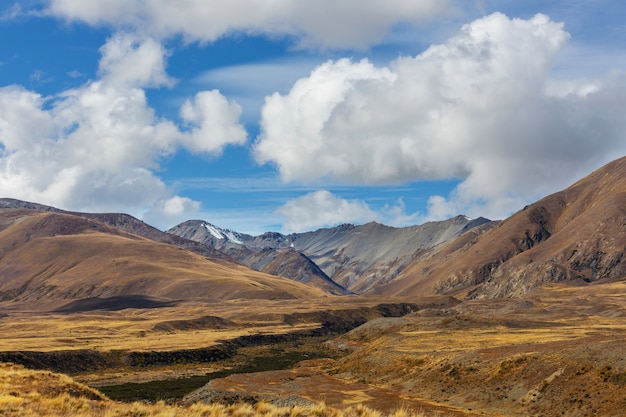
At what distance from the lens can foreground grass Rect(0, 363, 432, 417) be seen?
27.2 m

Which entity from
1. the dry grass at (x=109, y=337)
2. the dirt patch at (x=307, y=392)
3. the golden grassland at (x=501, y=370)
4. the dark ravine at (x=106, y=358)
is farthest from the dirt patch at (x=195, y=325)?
the dirt patch at (x=307, y=392)

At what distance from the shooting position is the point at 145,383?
264 feet

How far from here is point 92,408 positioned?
32125 mm

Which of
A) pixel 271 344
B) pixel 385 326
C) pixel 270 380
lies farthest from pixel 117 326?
pixel 270 380

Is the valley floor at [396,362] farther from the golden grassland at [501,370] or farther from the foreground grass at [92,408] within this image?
the foreground grass at [92,408]

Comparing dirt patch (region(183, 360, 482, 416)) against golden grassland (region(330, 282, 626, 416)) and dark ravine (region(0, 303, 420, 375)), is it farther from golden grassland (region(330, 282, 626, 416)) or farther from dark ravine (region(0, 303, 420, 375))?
dark ravine (region(0, 303, 420, 375))

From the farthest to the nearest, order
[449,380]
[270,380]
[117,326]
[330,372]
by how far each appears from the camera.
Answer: [117,326]
[330,372]
[270,380]
[449,380]

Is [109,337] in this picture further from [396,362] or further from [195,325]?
[396,362]

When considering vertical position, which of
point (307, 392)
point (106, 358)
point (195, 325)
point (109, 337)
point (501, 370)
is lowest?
point (307, 392)

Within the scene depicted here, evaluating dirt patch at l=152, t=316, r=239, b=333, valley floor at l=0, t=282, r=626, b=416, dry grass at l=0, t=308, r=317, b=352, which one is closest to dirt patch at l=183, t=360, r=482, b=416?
valley floor at l=0, t=282, r=626, b=416

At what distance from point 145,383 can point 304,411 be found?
5862cm

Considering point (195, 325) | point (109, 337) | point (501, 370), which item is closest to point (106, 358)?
point (109, 337)

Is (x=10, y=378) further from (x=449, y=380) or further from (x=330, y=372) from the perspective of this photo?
(x=330, y=372)

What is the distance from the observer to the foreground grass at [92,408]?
27.2 meters
